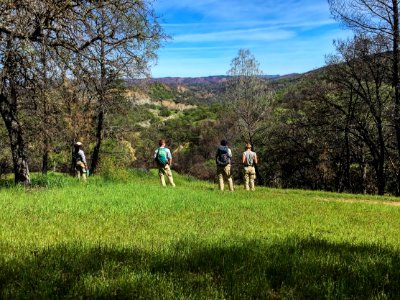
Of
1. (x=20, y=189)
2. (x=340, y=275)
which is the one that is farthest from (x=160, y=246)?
(x=20, y=189)

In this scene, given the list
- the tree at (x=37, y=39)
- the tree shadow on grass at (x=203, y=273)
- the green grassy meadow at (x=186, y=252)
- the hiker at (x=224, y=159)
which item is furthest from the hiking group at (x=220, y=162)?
the tree shadow on grass at (x=203, y=273)

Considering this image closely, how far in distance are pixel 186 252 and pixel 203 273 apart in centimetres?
82

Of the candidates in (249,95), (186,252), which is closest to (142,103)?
(249,95)

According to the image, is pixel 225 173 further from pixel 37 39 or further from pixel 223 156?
pixel 37 39

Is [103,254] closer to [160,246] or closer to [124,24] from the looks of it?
[160,246]

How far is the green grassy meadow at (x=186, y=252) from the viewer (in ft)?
12.3

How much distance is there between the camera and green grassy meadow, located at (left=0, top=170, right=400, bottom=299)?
3760mm

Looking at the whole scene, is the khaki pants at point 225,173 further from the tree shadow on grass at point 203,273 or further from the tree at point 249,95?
the tree at point 249,95

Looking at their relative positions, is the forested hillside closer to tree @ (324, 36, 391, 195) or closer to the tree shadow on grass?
tree @ (324, 36, 391, 195)

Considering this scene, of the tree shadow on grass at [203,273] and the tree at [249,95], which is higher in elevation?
the tree at [249,95]

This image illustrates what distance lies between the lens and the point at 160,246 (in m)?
5.31

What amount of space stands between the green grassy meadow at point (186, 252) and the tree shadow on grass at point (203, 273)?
1cm

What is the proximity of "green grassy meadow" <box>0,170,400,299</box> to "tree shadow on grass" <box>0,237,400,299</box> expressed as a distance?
1 centimetres

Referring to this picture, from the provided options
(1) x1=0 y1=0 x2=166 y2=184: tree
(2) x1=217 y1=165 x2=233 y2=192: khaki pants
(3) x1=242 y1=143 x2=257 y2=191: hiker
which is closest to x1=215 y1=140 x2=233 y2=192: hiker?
(2) x1=217 y1=165 x2=233 y2=192: khaki pants
